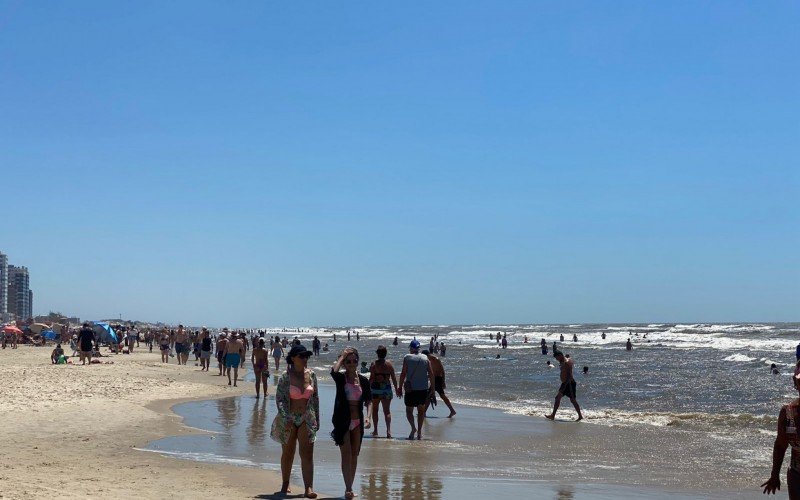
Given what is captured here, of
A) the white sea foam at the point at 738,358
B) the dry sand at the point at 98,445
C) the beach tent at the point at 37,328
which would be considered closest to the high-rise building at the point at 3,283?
the beach tent at the point at 37,328

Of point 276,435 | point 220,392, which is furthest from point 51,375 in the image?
point 276,435

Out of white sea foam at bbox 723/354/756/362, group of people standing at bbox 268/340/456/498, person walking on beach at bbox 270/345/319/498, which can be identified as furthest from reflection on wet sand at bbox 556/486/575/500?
white sea foam at bbox 723/354/756/362

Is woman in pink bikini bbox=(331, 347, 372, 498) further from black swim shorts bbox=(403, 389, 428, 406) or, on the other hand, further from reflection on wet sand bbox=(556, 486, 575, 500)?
black swim shorts bbox=(403, 389, 428, 406)

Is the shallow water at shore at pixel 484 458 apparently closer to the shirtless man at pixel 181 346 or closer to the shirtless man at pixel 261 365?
the shirtless man at pixel 261 365

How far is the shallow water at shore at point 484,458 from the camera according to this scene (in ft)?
29.4

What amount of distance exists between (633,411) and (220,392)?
35.7 feet

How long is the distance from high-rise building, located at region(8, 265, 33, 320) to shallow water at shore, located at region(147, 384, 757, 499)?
543 ft

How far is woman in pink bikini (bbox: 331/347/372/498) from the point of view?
7.81m

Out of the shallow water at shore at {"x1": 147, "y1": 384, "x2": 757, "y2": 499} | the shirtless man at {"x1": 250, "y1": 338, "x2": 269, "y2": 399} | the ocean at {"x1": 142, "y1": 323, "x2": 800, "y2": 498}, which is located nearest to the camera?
the shallow water at shore at {"x1": 147, "y1": 384, "x2": 757, "y2": 499}

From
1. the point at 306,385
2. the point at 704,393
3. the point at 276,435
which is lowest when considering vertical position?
the point at 704,393

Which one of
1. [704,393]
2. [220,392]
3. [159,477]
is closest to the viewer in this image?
[159,477]

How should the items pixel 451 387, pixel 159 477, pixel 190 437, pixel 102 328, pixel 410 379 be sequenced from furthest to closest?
pixel 102 328 < pixel 451 387 < pixel 410 379 < pixel 190 437 < pixel 159 477

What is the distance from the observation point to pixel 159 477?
852cm

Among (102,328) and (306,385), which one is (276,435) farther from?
(102,328)
